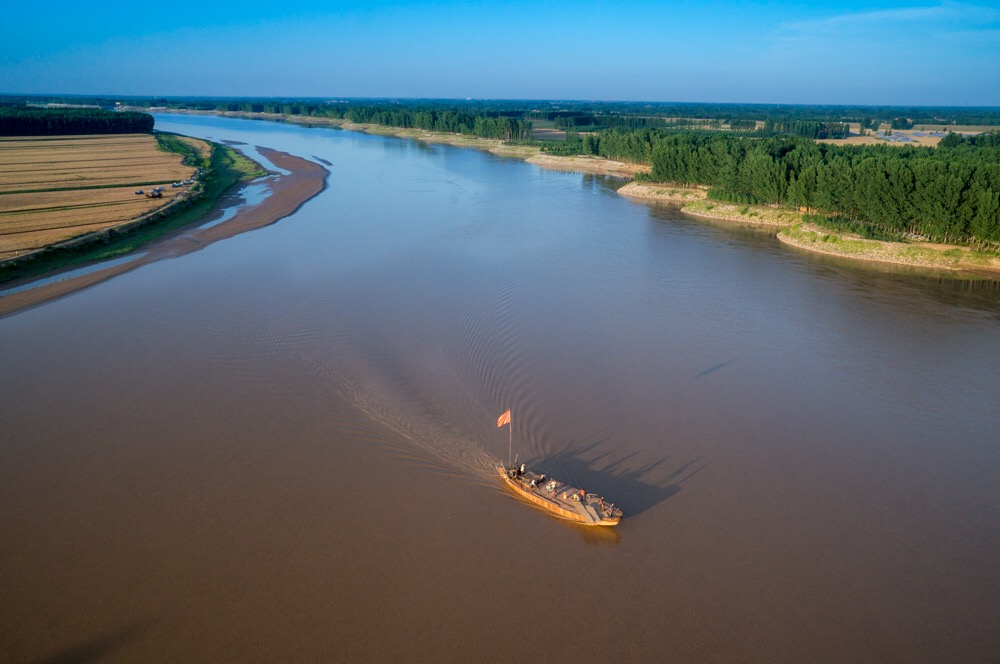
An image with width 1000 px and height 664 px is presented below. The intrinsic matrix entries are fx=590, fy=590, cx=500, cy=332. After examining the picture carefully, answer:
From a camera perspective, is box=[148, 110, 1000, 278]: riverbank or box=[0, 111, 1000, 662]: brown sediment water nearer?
box=[0, 111, 1000, 662]: brown sediment water

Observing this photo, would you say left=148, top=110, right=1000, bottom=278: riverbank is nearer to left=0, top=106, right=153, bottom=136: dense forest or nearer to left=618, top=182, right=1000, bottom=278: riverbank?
left=618, top=182, right=1000, bottom=278: riverbank

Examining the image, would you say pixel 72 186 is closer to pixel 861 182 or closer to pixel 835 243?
pixel 835 243

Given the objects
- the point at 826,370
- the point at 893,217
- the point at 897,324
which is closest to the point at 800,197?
the point at 893,217

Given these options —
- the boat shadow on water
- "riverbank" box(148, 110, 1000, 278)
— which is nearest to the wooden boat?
the boat shadow on water

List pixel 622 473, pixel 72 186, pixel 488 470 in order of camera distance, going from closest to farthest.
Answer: pixel 488 470
pixel 622 473
pixel 72 186

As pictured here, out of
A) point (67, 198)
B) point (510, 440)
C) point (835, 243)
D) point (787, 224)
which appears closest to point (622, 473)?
point (510, 440)

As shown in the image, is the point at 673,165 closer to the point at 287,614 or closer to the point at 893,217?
the point at 893,217
